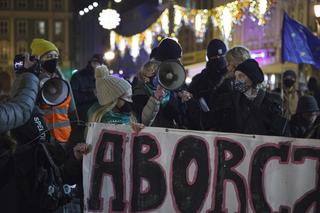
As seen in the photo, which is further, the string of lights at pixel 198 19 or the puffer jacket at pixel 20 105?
the string of lights at pixel 198 19

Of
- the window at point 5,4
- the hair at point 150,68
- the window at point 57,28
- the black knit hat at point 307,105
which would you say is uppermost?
the window at point 5,4

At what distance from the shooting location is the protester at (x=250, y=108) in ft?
14.9

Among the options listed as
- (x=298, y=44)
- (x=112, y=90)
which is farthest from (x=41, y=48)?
(x=298, y=44)

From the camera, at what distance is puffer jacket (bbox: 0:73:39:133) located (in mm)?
3096

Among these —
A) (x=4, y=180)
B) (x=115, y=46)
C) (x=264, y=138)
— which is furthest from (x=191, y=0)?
(x=115, y=46)

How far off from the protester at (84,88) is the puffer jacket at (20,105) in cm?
403

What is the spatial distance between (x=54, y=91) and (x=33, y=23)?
8113cm

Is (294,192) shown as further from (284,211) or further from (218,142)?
(218,142)

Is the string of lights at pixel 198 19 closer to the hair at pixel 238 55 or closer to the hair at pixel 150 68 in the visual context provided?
the hair at pixel 150 68

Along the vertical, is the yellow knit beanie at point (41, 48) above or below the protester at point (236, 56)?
above

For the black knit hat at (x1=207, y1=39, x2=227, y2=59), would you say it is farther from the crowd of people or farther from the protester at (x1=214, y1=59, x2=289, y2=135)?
the protester at (x1=214, y1=59, x2=289, y2=135)

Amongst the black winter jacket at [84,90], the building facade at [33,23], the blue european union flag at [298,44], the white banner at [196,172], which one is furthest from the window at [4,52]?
the white banner at [196,172]

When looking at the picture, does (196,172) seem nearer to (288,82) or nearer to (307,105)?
(307,105)

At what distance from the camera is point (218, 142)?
13.0 ft
